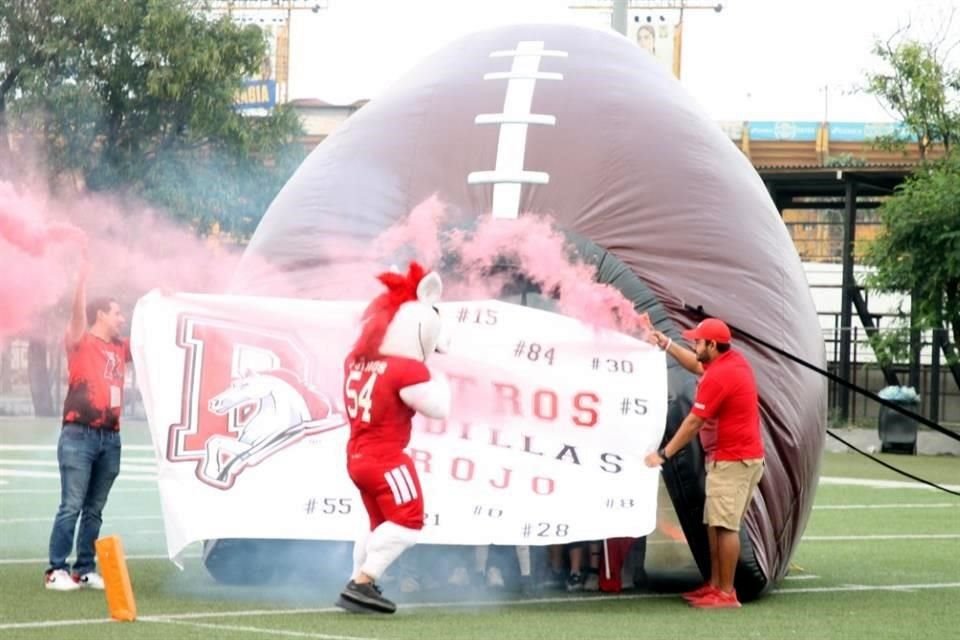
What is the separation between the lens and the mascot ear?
A: 8.66 metres

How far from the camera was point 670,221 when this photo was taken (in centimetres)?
1015

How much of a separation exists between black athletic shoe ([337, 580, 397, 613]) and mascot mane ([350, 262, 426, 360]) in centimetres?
110

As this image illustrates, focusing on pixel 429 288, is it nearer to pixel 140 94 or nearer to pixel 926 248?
pixel 926 248

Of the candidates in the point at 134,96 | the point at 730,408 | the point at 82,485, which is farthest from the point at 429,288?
the point at 134,96

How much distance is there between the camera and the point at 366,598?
874 cm

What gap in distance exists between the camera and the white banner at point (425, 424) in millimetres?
9430

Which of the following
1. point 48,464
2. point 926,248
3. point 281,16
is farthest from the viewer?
Result: point 281,16

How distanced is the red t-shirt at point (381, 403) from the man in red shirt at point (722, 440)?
57.4 inches

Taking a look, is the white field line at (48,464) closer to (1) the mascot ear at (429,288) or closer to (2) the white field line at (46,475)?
(2) the white field line at (46,475)

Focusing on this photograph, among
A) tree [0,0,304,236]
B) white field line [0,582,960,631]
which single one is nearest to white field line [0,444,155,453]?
tree [0,0,304,236]

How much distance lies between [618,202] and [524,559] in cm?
203

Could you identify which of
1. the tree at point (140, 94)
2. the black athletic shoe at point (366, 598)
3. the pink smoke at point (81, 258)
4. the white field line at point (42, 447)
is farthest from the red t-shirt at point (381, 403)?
the tree at point (140, 94)

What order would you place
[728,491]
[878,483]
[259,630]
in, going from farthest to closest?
1. [878,483]
2. [728,491]
3. [259,630]

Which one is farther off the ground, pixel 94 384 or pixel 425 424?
pixel 94 384
